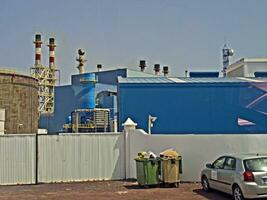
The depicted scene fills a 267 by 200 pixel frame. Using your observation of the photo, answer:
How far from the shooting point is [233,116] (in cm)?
2542

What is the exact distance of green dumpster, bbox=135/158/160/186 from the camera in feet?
50.0

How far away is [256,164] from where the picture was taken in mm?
11219

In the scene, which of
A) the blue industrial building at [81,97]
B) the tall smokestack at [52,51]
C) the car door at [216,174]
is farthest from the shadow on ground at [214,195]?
the tall smokestack at [52,51]

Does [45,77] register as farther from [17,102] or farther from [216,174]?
[216,174]

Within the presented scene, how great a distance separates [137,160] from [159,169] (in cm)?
94

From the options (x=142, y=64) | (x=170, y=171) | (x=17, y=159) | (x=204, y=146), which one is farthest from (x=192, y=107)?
(x=142, y=64)

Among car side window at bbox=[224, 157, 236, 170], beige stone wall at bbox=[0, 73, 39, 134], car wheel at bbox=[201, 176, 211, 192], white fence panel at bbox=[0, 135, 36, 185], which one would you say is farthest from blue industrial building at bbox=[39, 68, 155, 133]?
car side window at bbox=[224, 157, 236, 170]

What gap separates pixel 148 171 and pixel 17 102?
23.2 metres

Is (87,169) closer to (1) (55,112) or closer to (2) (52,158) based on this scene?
(2) (52,158)

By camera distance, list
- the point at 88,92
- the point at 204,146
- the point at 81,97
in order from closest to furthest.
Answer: the point at 204,146
the point at 88,92
the point at 81,97

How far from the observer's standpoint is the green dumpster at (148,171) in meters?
15.2

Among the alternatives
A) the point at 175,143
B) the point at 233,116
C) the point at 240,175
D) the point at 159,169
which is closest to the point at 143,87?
the point at 233,116

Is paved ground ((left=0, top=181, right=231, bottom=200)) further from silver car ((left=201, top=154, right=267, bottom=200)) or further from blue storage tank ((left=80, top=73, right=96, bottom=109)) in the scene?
blue storage tank ((left=80, top=73, right=96, bottom=109))

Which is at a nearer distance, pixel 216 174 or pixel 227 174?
pixel 227 174
